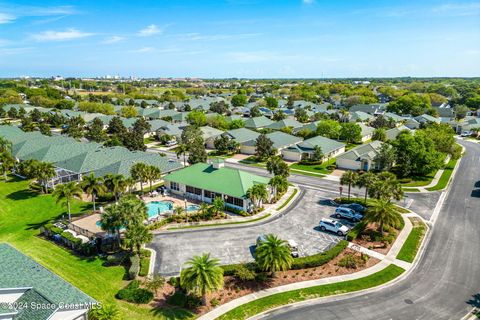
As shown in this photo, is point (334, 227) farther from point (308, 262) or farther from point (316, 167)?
point (316, 167)

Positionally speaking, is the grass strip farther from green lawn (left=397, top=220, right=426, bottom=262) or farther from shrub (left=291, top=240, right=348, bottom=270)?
green lawn (left=397, top=220, right=426, bottom=262)

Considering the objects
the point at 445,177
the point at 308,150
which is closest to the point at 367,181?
the point at 445,177

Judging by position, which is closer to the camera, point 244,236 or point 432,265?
point 432,265

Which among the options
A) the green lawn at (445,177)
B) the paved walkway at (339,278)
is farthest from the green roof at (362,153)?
the paved walkway at (339,278)

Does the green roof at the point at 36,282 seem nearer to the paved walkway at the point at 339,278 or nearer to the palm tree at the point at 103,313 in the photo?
the palm tree at the point at 103,313

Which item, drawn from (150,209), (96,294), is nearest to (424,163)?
(150,209)

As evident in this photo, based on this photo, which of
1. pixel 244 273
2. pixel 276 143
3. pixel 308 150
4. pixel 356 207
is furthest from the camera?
pixel 276 143

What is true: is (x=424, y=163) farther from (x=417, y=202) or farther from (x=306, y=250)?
(x=306, y=250)
